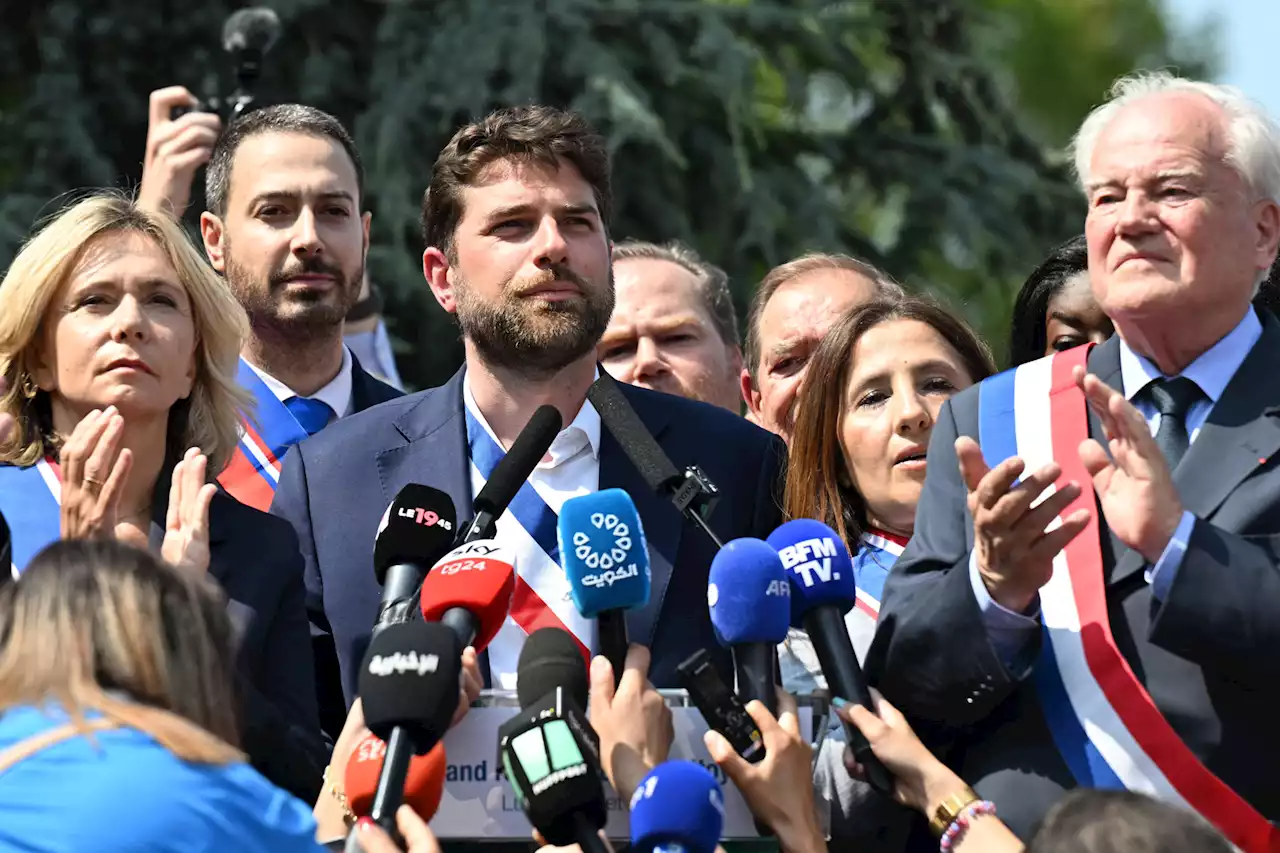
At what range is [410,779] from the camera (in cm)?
393

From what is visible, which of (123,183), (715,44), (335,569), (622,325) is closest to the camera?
(335,569)

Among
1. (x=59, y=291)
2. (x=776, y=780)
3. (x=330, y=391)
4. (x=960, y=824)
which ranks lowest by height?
(x=960, y=824)

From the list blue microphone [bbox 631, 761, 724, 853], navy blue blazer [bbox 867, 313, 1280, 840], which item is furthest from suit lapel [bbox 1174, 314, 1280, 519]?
blue microphone [bbox 631, 761, 724, 853]

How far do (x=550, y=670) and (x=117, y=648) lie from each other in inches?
31.9

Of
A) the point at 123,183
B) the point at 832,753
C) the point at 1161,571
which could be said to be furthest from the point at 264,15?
the point at 1161,571

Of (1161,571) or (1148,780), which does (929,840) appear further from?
(1161,571)

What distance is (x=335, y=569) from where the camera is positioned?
511 cm

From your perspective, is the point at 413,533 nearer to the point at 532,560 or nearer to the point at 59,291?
the point at 532,560

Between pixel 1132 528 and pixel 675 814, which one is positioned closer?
pixel 675 814

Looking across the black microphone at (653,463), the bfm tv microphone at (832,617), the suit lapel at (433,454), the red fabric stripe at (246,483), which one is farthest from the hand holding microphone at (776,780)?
the red fabric stripe at (246,483)

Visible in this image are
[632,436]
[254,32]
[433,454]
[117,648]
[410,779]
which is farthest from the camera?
[254,32]

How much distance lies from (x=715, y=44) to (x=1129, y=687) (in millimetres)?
7279

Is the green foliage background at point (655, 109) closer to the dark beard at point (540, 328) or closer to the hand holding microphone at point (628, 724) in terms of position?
the dark beard at point (540, 328)

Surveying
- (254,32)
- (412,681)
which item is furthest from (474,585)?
(254,32)
